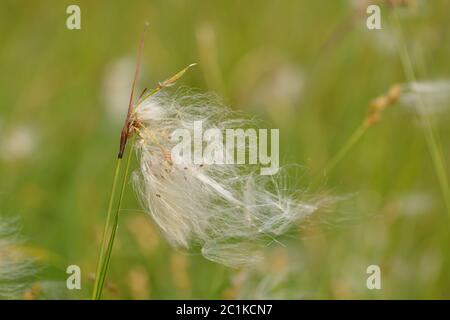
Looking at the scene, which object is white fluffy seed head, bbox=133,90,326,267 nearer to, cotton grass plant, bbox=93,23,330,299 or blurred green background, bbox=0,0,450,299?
cotton grass plant, bbox=93,23,330,299

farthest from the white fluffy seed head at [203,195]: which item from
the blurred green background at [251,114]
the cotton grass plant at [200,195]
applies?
the blurred green background at [251,114]

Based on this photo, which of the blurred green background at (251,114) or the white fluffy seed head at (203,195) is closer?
the white fluffy seed head at (203,195)

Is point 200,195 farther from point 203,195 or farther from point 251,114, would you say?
point 251,114

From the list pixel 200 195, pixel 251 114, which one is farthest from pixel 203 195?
pixel 251 114

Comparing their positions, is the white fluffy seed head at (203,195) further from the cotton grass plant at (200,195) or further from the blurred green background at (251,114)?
the blurred green background at (251,114)

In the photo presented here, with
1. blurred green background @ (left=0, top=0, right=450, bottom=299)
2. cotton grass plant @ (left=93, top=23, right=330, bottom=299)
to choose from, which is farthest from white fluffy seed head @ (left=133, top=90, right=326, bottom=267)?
blurred green background @ (left=0, top=0, right=450, bottom=299)
